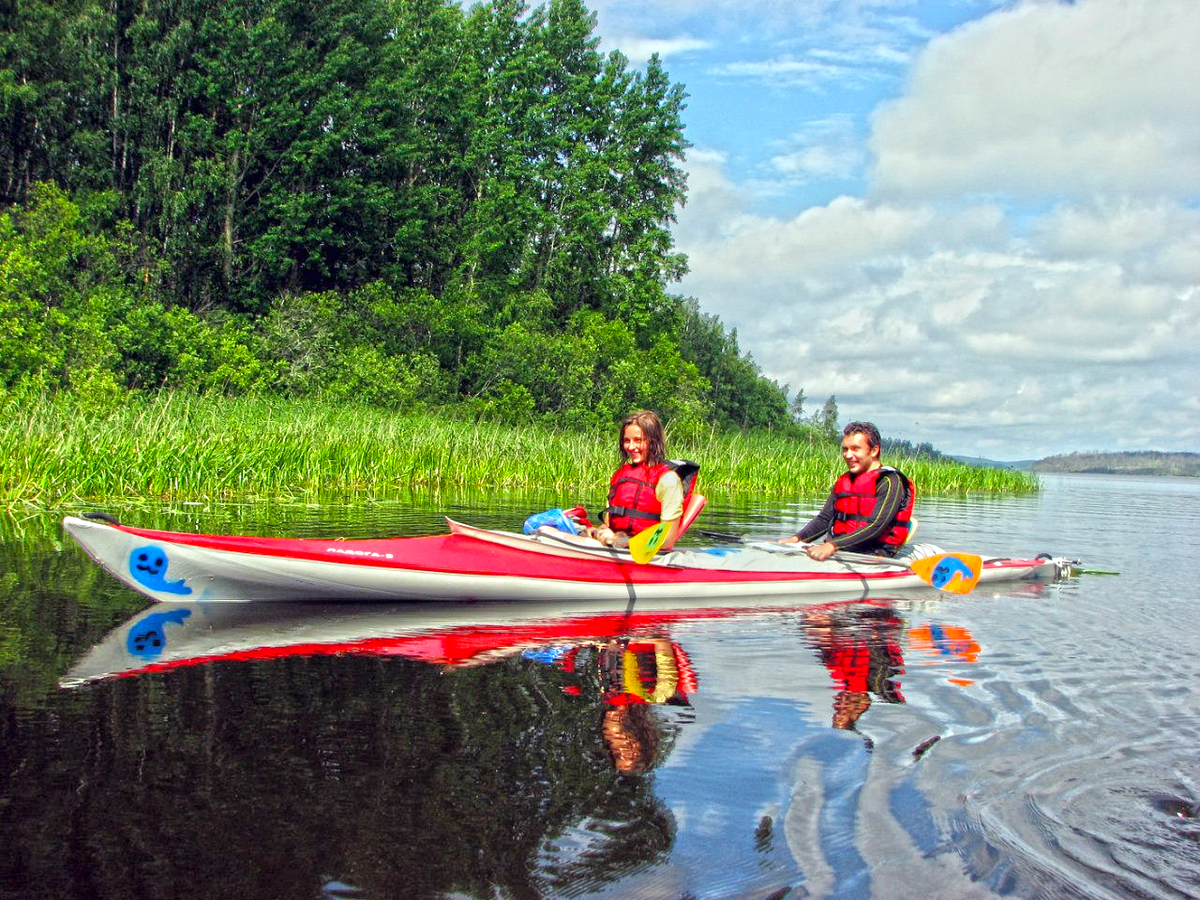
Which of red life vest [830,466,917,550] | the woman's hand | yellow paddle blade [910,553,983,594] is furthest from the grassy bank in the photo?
yellow paddle blade [910,553,983,594]

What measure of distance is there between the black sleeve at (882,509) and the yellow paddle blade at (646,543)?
1544 mm

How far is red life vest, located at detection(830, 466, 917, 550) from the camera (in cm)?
704

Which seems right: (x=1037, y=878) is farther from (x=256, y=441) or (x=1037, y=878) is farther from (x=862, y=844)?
(x=256, y=441)

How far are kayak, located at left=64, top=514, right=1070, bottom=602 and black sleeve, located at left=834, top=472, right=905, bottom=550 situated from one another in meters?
0.15

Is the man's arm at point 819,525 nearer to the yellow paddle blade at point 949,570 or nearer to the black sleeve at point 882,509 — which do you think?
the black sleeve at point 882,509

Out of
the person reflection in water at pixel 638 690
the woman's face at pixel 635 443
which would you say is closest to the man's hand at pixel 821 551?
the woman's face at pixel 635 443

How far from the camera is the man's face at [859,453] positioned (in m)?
6.95

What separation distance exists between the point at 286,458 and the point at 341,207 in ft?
56.7

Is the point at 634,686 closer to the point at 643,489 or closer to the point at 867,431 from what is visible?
the point at 643,489

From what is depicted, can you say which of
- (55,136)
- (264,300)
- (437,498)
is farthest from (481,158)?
(437,498)

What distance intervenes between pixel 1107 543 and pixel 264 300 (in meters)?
21.6

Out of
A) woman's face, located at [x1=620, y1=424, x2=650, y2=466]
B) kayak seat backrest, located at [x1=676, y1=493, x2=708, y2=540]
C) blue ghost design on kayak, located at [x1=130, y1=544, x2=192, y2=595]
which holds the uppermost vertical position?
woman's face, located at [x1=620, y1=424, x2=650, y2=466]

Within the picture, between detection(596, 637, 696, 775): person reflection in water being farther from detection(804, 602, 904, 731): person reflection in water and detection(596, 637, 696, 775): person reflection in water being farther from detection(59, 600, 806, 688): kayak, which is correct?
detection(804, 602, 904, 731): person reflection in water

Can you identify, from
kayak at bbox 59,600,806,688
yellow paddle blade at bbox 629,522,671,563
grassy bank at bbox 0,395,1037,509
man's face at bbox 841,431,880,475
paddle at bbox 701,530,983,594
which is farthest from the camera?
grassy bank at bbox 0,395,1037,509
